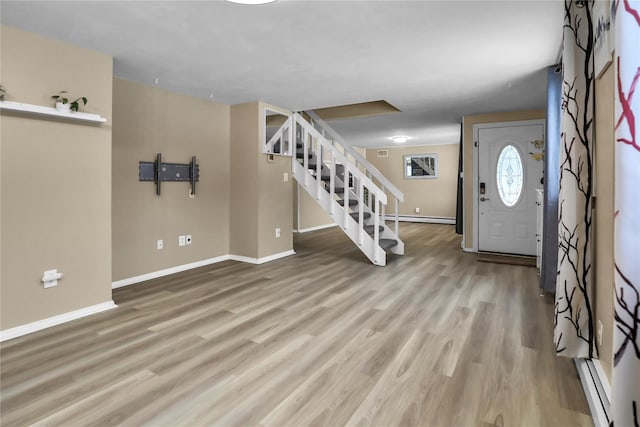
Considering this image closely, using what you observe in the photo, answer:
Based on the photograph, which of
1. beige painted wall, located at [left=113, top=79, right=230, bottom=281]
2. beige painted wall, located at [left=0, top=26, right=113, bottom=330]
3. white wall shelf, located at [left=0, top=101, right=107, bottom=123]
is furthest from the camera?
beige painted wall, located at [left=113, top=79, right=230, bottom=281]

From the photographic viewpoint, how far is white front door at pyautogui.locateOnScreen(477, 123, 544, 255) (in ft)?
17.9

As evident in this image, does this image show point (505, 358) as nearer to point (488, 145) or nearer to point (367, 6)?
point (367, 6)

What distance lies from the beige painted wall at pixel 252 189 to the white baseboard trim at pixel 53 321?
7.12 ft

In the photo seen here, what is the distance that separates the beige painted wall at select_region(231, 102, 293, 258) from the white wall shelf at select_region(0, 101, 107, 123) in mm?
2245

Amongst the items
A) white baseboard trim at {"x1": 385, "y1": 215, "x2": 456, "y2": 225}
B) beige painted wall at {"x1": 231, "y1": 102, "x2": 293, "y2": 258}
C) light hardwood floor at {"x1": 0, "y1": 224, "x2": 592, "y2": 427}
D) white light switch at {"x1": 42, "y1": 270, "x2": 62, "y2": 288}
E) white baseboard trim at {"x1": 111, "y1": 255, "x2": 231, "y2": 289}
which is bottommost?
light hardwood floor at {"x1": 0, "y1": 224, "x2": 592, "y2": 427}

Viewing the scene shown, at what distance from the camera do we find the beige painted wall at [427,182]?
9.87 meters

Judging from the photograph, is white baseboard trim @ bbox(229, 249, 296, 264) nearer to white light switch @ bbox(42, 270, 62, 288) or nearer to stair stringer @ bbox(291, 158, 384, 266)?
stair stringer @ bbox(291, 158, 384, 266)

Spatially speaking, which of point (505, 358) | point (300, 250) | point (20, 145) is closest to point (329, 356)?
point (505, 358)

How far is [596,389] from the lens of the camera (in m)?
1.73

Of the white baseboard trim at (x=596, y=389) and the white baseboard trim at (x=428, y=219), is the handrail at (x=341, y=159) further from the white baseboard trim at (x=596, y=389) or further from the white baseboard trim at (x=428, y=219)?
the white baseboard trim at (x=428, y=219)

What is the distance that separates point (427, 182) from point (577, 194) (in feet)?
28.0

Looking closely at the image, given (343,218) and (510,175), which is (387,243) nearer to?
(343,218)

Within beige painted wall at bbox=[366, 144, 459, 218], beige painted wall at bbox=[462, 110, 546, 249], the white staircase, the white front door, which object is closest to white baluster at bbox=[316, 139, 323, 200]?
the white staircase

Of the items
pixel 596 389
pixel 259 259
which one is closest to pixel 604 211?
pixel 596 389
